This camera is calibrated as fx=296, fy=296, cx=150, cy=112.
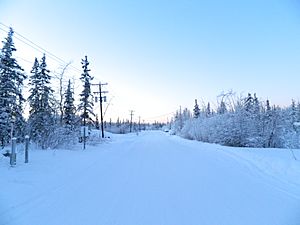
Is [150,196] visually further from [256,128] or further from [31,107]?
[31,107]

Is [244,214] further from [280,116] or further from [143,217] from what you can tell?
[280,116]

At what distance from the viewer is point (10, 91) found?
2461 centimetres

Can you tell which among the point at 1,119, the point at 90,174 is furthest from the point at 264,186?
the point at 1,119

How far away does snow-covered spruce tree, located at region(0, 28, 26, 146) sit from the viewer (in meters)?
23.0

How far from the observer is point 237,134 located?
26547 mm

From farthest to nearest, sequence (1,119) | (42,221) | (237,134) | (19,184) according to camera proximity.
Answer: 1. (237,134)
2. (1,119)
3. (19,184)
4. (42,221)

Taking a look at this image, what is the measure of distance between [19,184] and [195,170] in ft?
21.4

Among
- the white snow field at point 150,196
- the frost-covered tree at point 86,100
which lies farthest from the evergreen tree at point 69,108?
the white snow field at point 150,196

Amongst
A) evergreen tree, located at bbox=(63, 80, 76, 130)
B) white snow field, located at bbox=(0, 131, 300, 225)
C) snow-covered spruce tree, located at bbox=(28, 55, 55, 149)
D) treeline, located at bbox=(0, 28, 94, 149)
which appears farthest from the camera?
evergreen tree, located at bbox=(63, 80, 76, 130)

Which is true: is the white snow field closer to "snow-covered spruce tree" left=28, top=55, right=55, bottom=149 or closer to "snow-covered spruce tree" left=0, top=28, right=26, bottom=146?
"snow-covered spruce tree" left=0, top=28, right=26, bottom=146

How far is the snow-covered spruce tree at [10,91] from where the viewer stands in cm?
2300

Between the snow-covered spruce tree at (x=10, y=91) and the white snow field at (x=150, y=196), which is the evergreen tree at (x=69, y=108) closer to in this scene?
the snow-covered spruce tree at (x=10, y=91)

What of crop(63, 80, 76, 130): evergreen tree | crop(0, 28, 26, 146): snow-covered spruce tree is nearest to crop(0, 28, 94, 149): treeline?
crop(0, 28, 26, 146): snow-covered spruce tree

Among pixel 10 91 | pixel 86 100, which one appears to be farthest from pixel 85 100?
pixel 10 91
